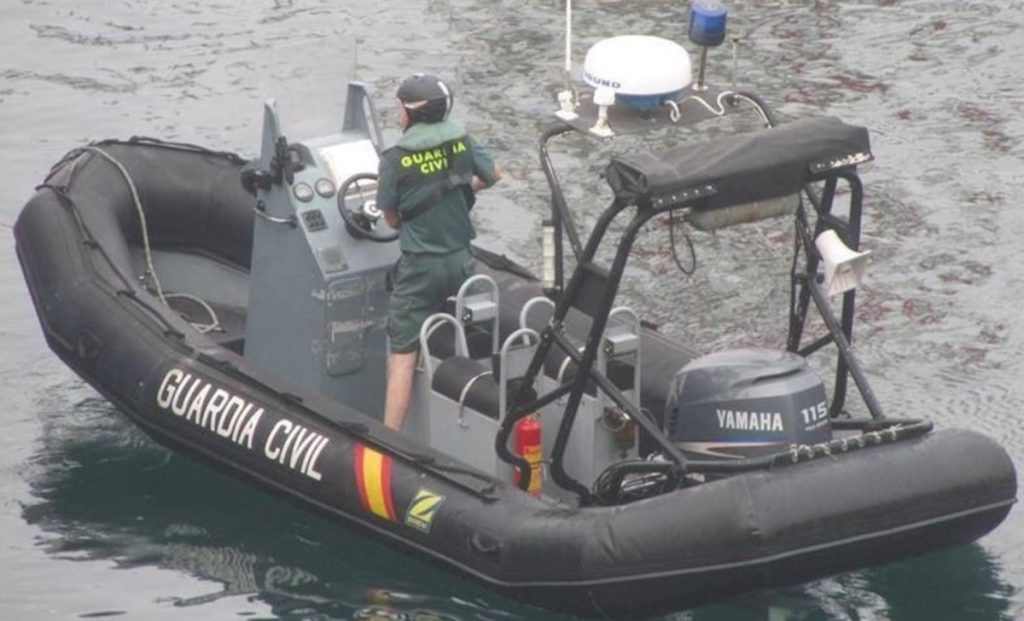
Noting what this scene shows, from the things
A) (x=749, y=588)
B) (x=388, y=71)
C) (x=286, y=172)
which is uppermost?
(x=286, y=172)

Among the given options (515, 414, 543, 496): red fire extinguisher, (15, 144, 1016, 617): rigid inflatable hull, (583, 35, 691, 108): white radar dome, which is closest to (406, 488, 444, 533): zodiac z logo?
(15, 144, 1016, 617): rigid inflatable hull

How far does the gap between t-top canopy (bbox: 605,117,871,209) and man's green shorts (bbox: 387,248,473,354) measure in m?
1.11

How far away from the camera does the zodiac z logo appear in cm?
781

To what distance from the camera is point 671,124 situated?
25.8ft

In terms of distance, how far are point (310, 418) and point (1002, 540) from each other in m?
2.47

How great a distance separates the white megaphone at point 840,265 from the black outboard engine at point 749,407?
0.30 meters

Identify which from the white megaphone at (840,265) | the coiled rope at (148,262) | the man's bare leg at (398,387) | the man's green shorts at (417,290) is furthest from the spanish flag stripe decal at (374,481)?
the coiled rope at (148,262)

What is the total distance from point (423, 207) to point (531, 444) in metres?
0.91

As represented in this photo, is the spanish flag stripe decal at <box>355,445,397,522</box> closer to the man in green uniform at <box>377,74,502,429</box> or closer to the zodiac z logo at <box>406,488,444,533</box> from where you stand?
the zodiac z logo at <box>406,488,444,533</box>

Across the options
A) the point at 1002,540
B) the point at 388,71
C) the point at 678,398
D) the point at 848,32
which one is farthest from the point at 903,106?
the point at 678,398

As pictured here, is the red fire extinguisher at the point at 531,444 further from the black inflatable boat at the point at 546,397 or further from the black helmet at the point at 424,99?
the black helmet at the point at 424,99

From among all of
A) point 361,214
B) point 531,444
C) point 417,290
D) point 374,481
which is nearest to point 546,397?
point 531,444

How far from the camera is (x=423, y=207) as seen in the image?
8203mm

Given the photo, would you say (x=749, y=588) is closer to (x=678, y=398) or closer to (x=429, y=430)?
(x=678, y=398)
